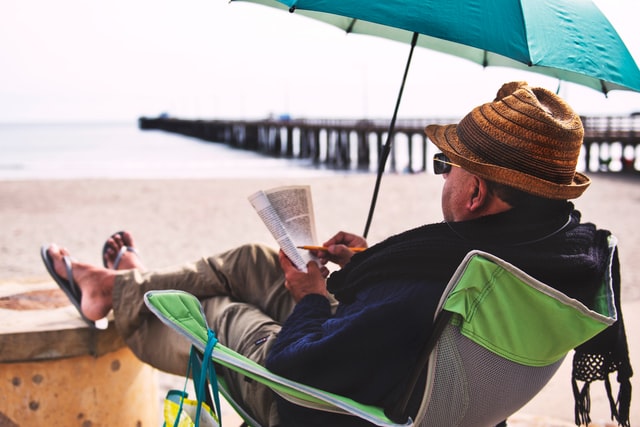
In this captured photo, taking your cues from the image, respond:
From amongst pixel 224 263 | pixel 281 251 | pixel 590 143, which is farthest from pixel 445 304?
pixel 590 143

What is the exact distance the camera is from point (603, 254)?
179cm

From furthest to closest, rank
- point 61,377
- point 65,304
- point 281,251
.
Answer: point 65,304 → point 61,377 → point 281,251

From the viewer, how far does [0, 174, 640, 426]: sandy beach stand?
495 cm

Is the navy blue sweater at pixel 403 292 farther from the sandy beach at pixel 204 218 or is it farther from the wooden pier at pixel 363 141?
the wooden pier at pixel 363 141

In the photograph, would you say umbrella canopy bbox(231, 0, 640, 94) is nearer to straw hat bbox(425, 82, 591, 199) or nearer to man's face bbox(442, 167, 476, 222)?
straw hat bbox(425, 82, 591, 199)

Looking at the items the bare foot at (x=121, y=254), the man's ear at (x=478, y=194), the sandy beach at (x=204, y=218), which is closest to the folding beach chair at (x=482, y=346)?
the man's ear at (x=478, y=194)

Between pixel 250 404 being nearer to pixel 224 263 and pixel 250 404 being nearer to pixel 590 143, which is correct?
pixel 224 263

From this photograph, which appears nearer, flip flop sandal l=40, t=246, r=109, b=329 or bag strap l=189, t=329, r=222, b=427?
bag strap l=189, t=329, r=222, b=427

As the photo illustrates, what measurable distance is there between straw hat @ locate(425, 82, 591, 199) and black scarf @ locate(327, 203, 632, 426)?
3.4 inches

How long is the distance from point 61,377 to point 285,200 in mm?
964

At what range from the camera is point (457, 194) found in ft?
5.59

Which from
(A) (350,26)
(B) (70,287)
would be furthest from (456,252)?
(A) (350,26)

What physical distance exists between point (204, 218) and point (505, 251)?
33.7 feet

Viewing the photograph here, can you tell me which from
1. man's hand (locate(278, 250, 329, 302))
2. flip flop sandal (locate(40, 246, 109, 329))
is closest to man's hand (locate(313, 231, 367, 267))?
man's hand (locate(278, 250, 329, 302))
